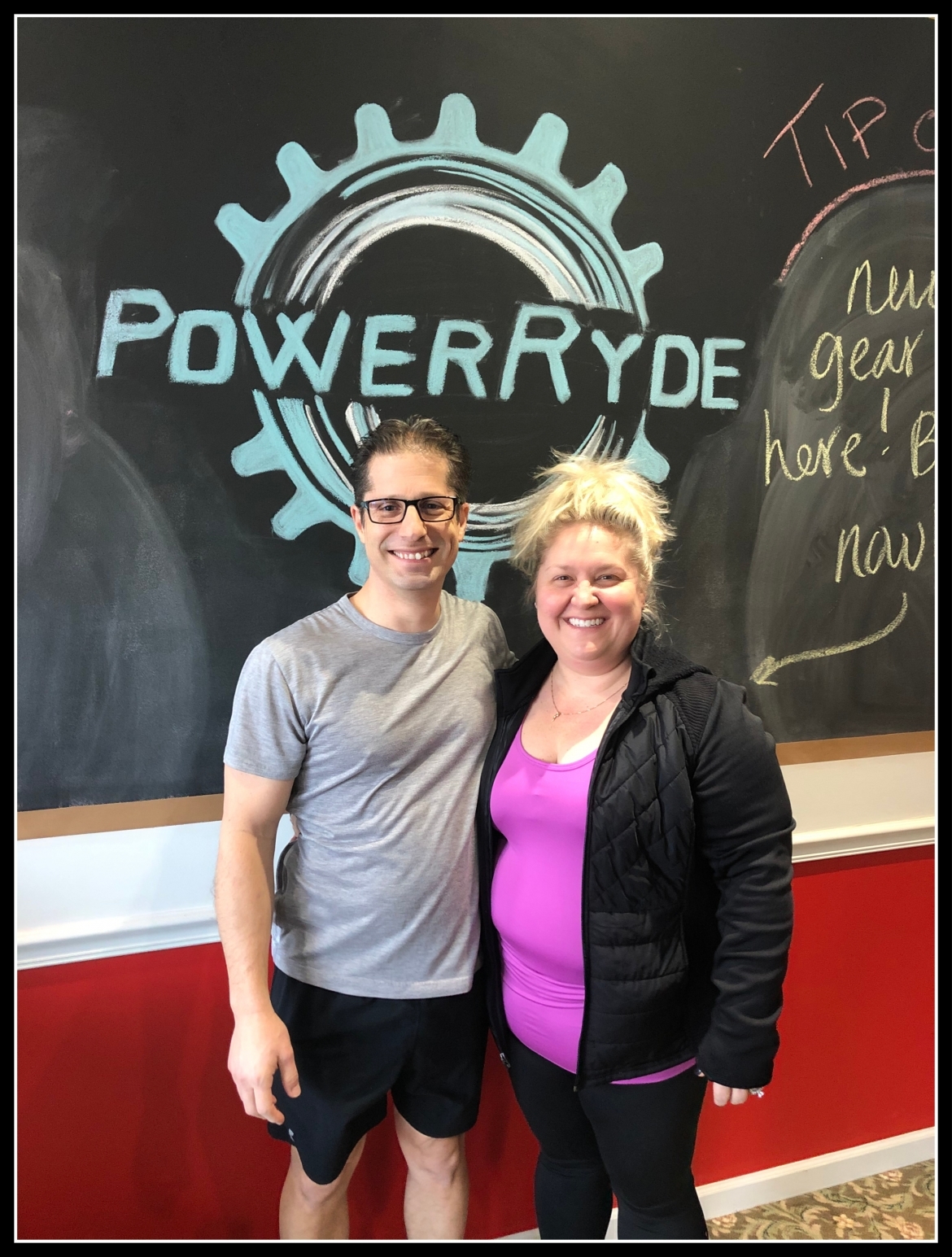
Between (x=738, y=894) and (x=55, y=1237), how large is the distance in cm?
150

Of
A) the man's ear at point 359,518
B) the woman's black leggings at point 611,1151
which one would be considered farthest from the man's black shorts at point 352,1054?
the man's ear at point 359,518

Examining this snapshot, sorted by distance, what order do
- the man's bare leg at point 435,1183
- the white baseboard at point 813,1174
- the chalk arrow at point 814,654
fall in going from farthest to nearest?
the white baseboard at point 813,1174, the chalk arrow at point 814,654, the man's bare leg at point 435,1183

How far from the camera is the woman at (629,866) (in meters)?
1.20

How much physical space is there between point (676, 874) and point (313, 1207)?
2.99 ft

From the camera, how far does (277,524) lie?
4.94 feet

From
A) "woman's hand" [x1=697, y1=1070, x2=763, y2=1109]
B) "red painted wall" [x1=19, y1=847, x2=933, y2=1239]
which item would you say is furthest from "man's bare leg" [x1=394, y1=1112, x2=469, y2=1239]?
"woman's hand" [x1=697, y1=1070, x2=763, y2=1109]

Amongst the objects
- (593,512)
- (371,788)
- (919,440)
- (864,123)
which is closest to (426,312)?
(593,512)

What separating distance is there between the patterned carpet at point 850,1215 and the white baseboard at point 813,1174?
0.06 feet

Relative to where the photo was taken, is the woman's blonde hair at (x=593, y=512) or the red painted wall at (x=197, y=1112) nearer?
the woman's blonde hair at (x=593, y=512)

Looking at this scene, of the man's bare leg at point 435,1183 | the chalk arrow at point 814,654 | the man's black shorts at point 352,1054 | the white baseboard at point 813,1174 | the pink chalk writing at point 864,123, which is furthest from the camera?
the white baseboard at point 813,1174

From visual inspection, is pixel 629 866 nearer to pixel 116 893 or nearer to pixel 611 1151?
pixel 611 1151

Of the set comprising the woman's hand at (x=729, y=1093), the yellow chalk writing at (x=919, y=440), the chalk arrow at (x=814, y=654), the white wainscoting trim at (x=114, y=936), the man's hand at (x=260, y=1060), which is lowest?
the woman's hand at (x=729, y=1093)

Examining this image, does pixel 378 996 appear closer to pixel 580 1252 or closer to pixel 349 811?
pixel 349 811

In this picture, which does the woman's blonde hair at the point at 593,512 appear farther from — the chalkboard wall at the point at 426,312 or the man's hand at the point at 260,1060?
the man's hand at the point at 260,1060
